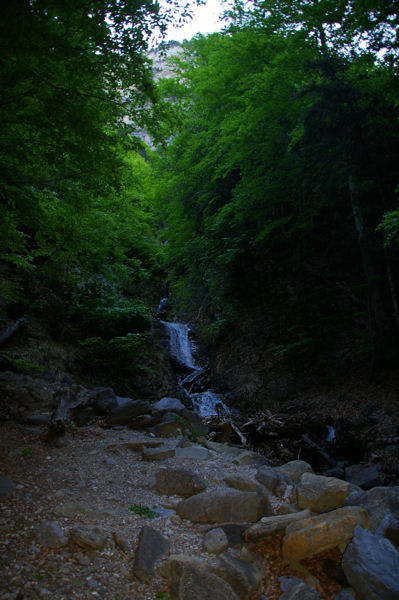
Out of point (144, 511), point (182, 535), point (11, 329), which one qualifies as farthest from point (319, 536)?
point (11, 329)

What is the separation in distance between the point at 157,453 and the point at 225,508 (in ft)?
5.92

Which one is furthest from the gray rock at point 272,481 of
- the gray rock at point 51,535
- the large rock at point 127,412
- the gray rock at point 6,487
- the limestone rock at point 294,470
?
the large rock at point 127,412

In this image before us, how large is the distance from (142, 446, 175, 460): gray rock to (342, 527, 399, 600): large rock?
9.26 ft

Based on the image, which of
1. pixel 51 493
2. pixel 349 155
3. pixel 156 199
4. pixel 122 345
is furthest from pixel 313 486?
pixel 156 199

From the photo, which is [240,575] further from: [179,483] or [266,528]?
[179,483]

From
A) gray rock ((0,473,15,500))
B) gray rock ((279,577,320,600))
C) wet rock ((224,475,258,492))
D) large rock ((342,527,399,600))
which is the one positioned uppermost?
gray rock ((0,473,15,500))

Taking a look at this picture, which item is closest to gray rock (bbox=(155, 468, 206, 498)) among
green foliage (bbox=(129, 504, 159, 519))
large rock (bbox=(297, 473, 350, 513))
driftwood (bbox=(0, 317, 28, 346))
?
green foliage (bbox=(129, 504, 159, 519))

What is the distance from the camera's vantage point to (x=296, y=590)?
2.45 meters

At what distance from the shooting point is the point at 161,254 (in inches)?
620

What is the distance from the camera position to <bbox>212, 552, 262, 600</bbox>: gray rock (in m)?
2.42

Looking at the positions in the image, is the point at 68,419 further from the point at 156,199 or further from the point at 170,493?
the point at 156,199

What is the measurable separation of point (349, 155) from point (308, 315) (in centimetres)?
491

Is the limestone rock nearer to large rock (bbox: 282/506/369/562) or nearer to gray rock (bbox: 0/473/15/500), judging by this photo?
large rock (bbox: 282/506/369/562)

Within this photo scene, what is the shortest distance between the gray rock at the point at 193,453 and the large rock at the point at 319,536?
2.26m
